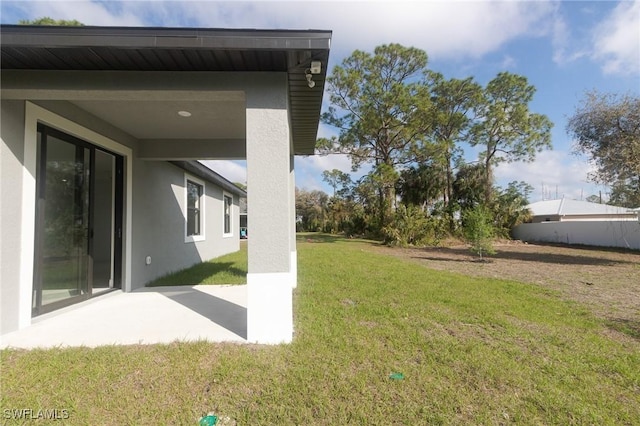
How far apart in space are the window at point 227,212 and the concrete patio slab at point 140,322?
7302 mm

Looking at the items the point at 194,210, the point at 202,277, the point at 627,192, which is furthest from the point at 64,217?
the point at 627,192

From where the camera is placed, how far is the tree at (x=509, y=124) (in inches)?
886

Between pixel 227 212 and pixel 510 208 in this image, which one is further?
pixel 510 208

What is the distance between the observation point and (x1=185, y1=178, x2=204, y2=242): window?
29.1ft

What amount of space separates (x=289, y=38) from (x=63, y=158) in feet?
12.2

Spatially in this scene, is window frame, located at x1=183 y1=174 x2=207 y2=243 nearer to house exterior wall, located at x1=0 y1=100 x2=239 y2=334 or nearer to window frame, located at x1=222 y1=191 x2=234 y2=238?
house exterior wall, located at x1=0 y1=100 x2=239 y2=334

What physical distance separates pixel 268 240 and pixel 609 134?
13781 millimetres

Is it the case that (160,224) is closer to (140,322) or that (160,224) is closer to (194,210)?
(194,210)

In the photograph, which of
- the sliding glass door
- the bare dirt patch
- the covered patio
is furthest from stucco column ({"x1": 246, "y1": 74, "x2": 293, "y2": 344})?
the bare dirt patch

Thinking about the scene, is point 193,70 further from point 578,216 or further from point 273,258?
point 578,216

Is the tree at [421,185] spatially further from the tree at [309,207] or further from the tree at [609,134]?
the tree at [309,207]

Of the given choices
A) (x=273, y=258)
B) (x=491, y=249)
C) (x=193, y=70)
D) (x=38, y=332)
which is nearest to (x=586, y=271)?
(x=491, y=249)

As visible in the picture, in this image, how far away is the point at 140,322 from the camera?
→ 392cm

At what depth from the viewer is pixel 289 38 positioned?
9.70 feet
